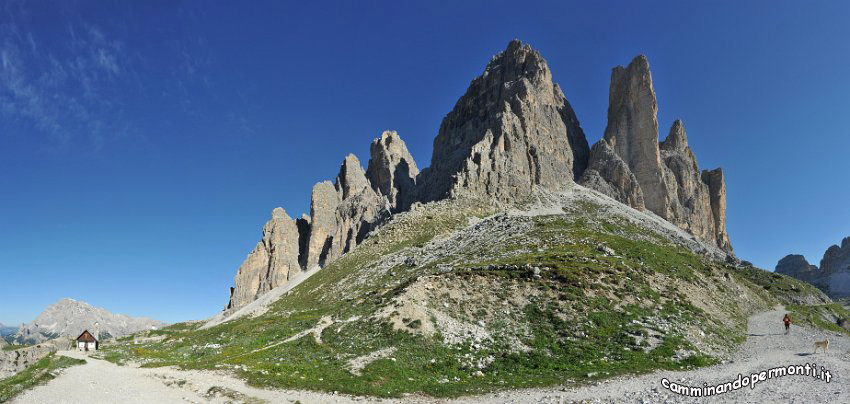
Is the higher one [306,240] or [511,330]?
[306,240]

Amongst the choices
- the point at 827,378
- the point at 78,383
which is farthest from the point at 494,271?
the point at 78,383

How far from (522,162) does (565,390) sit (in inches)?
4772

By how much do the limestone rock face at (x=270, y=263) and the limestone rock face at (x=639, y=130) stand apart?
14820cm

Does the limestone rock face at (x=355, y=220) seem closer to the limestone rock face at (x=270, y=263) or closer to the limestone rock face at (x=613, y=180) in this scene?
the limestone rock face at (x=270, y=263)

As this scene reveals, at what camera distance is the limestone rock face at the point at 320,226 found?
187 meters

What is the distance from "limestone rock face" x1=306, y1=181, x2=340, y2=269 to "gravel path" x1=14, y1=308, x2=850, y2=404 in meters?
153

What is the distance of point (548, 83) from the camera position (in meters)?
180

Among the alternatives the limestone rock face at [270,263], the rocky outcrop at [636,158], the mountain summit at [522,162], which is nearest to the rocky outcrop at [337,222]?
the mountain summit at [522,162]

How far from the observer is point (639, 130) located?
174m

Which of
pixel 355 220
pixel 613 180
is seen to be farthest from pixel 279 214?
pixel 613 180

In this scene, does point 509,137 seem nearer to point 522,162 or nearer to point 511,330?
point 522,162

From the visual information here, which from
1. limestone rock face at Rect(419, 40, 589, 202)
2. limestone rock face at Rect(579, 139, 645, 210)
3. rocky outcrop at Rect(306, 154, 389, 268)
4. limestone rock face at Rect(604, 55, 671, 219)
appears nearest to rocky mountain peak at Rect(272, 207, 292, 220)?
rocky outcrop at Rect(306, 154, 389, 268)

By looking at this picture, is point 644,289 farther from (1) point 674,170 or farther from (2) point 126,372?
(1) point 674,170

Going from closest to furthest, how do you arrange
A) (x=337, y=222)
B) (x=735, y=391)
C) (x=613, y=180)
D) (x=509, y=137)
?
(x=735, y=391) < (x=509, y=137) < (x=613, y=180) < (x=337, y=222)
